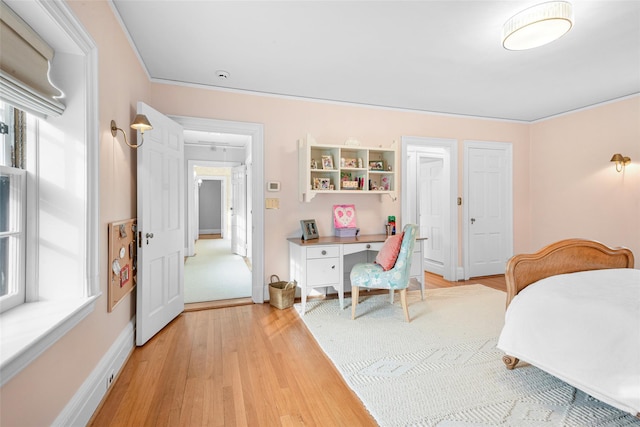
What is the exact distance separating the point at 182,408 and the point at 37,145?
1599mm

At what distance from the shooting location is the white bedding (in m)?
1.47

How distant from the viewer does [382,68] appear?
3018 millimetres

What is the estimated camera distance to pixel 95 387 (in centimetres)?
175

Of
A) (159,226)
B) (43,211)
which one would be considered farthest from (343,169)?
(43,211)

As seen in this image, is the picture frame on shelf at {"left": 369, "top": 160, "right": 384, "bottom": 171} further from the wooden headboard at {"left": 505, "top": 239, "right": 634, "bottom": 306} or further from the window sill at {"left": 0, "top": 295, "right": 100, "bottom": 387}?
the window sill at {"left": 0, "top": 295, "right": 100, "bottom": 387}

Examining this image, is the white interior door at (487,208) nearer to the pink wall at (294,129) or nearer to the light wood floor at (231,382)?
the pink wall at (294,129)

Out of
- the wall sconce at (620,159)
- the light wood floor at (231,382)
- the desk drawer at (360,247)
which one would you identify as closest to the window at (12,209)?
the light wood floor at (231,382)

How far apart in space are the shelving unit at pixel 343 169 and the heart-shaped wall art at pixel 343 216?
0.29m

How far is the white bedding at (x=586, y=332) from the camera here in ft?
4.83

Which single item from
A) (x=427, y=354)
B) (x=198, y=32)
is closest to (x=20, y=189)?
(x=198, y=32)

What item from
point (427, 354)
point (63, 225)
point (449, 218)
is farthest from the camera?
point (449, 218)

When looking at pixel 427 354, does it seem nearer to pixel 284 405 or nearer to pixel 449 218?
pixel 284 405

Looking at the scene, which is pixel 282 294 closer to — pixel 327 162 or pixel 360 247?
pixel 360 247

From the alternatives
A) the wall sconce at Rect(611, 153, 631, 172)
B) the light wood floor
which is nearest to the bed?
the light wood floor
